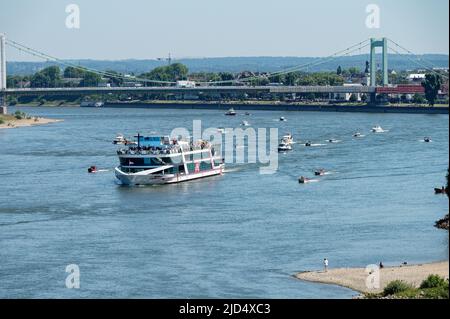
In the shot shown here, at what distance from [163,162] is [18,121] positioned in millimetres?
24401

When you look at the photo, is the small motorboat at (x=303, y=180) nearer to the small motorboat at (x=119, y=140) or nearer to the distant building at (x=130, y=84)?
the small motorboat at (x=119, y=140)

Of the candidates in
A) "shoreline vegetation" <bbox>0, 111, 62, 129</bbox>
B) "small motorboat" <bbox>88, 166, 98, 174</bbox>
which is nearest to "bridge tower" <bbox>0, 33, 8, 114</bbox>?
"shoreline vegetation" <bbox>0, 111, 62, 129</bbox>

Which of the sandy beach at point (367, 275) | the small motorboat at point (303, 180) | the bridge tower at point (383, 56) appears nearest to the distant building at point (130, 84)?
the bridge tower at point (383, 56)

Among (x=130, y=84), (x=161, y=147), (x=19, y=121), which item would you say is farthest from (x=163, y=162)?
(x=130, y=84)

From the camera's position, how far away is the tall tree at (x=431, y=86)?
5091 cm

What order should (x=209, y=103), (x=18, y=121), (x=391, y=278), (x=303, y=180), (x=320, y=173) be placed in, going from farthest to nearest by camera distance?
1. (x=209, y=103)
2. (x=18, y=121)
3. (x=320, y=173)
4. (x=303, y=180)
5. (x=391, y=278)

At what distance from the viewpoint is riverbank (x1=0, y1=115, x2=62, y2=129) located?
4518 cm

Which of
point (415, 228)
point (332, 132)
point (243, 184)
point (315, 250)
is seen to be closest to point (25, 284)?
point (315, 250)

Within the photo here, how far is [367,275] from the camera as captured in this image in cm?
1366

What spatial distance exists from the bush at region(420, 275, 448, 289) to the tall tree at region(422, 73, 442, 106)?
39.3 m

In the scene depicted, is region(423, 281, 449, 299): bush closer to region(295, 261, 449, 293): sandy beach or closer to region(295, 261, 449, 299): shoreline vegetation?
region(295, 261, 449, 299): shoreline vegetation

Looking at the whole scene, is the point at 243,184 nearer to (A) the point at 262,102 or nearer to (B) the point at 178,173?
(B) the point at 178,173

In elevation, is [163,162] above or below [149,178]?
above

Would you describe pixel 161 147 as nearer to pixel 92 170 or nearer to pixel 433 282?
pixel 92 170
